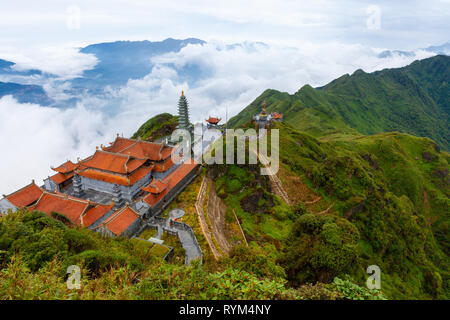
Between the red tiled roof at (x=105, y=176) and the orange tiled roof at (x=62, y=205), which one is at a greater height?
the red tiled roof at (x=105, y=176)

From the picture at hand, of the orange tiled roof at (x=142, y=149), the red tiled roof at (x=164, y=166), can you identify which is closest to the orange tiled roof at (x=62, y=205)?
the orange tiled roof at (x=142, y=149)

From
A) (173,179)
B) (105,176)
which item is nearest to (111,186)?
(105,176)

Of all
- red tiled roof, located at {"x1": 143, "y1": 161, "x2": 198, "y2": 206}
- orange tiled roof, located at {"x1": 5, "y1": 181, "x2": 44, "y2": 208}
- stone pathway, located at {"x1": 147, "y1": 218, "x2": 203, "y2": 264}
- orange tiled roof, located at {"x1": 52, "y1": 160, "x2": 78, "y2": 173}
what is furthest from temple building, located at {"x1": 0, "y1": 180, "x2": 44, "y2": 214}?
stone pathway, located at {"x1": 147, "y1": 218, "x2": 203, "y2": 264}

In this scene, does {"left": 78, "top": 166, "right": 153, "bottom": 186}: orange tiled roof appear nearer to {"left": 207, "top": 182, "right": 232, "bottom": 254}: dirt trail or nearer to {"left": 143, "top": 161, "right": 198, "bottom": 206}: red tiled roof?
{"left": 143, "top": 161, "right": 198, "bottom": 206}: red tiled roof

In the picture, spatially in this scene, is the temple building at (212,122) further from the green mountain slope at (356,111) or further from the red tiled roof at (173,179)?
the green mountain slope at (356,111)

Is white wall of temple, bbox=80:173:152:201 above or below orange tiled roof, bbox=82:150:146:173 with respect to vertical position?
below

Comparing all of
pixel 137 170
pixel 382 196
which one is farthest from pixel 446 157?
pixel 137 170
